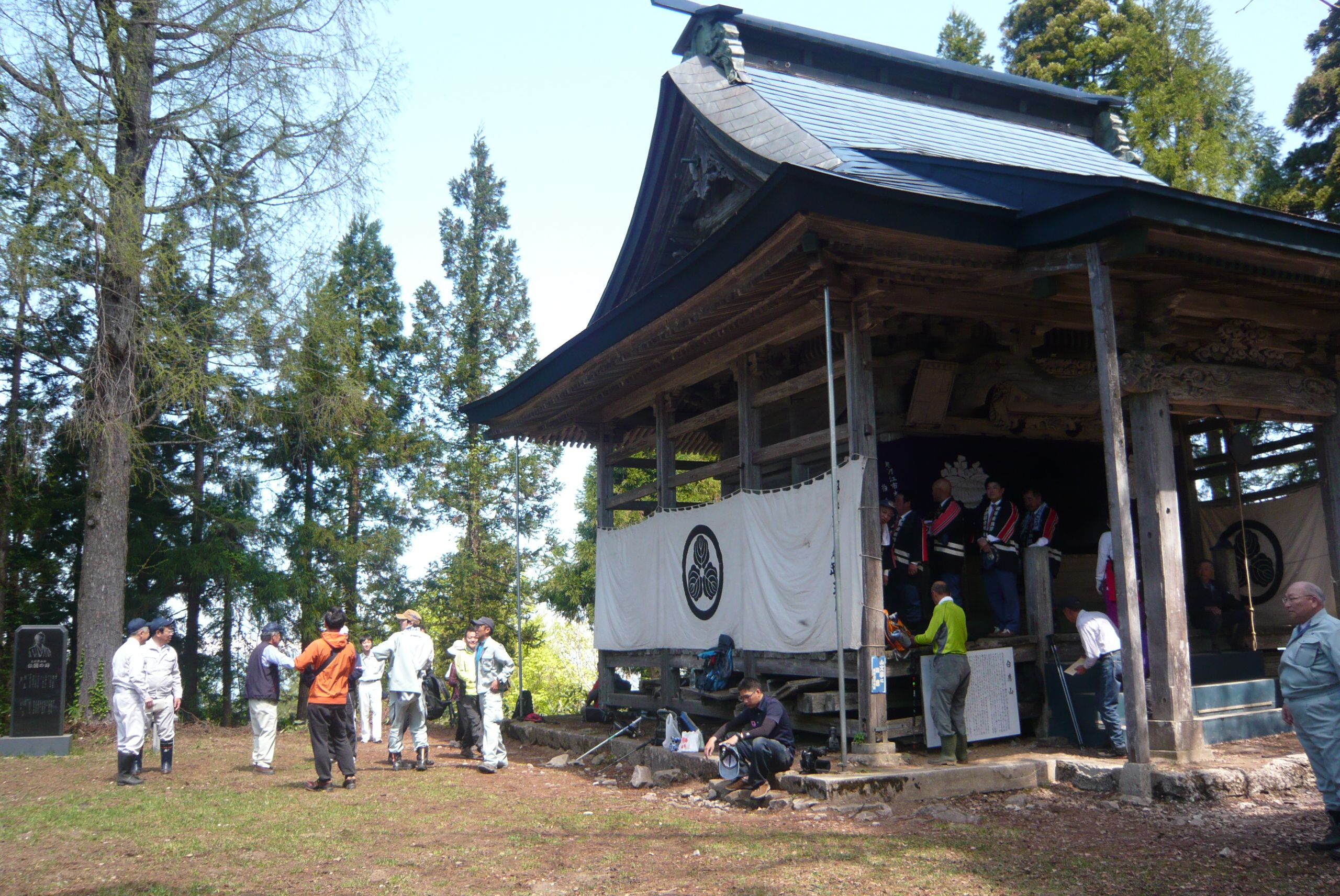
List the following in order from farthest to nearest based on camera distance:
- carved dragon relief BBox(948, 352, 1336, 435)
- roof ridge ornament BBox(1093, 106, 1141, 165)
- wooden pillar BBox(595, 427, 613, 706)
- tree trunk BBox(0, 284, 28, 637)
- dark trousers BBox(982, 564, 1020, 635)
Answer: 1. tree trunk BBox(0, 284, 28, 637)
2. roof ridge ornament BBox(1093, 106, 1141, 165)
3. wooden pillar BBox(595, 427, 613, 706)
4. dark trousers BBox(982, 564, 1020, 635)
5. carved dragon relief BBox(948, 352, 1336, 435)

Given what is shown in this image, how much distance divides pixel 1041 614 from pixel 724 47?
24.6 ft

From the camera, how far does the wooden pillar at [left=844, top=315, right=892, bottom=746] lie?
814cm

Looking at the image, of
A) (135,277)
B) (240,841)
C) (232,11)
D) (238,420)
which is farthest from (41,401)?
(240,841)

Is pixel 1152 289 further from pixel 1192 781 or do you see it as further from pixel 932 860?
pixel 932 860

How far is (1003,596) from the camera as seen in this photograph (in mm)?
9906

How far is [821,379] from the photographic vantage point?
9.33 m

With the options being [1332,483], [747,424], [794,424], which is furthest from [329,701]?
[1332,483]

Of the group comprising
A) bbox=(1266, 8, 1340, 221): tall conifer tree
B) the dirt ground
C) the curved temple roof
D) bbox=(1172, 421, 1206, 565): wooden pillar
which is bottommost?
the dirt ground

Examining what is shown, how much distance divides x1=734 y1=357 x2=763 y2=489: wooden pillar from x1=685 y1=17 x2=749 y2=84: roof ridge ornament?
3505mm

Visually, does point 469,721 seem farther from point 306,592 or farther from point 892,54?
point 306,592

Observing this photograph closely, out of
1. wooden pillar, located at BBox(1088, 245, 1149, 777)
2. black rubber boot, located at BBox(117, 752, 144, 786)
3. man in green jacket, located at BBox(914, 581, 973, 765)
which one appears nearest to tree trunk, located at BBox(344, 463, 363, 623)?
black rubber boot, located at BBox(117, 752, 144, 786)

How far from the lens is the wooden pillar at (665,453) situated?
1256cm

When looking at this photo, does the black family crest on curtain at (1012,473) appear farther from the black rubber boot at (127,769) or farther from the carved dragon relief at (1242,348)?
the black rubber boot at (127,769)

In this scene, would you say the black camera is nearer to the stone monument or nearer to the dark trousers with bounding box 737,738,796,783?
the dark trousers with bounding box 737,738,796,783
